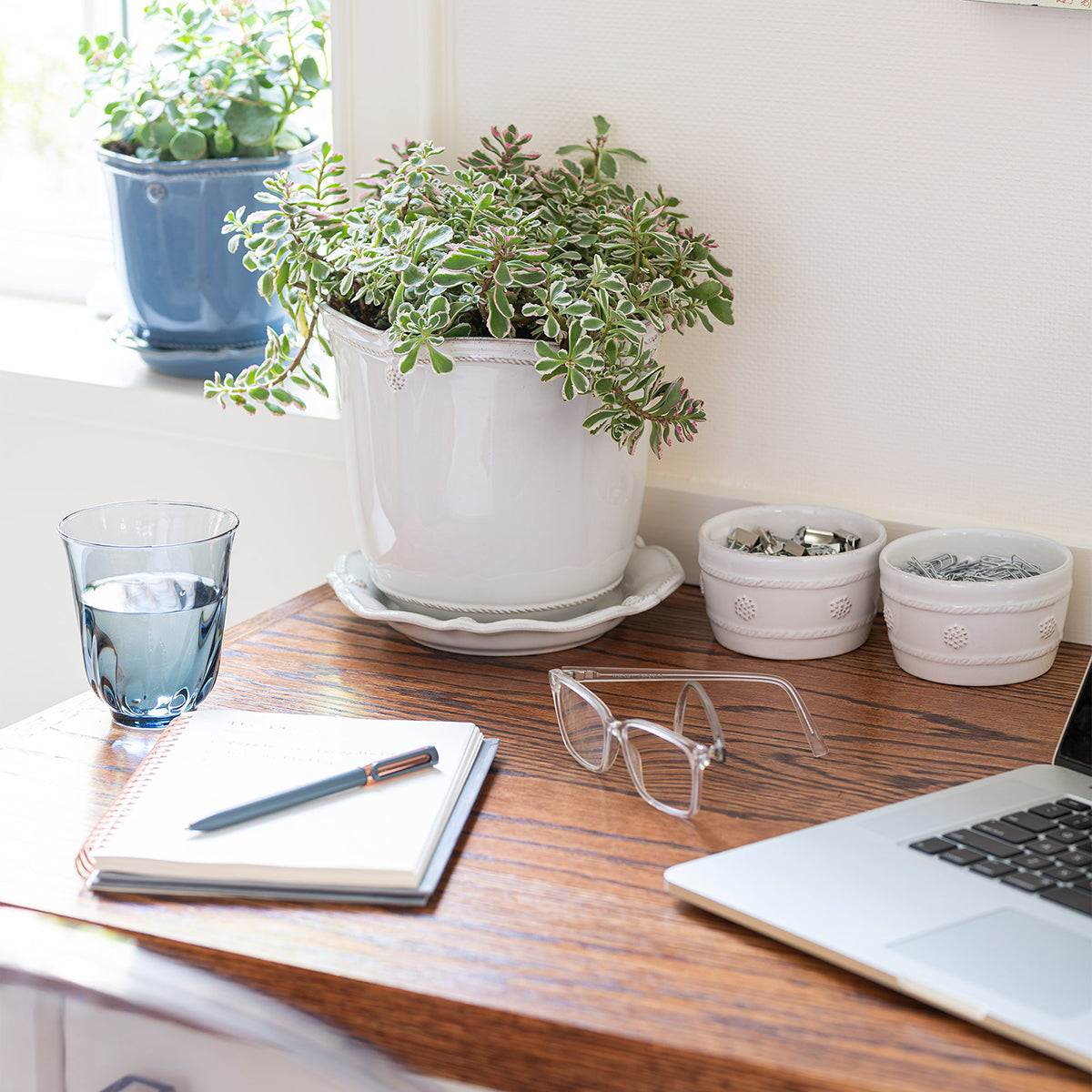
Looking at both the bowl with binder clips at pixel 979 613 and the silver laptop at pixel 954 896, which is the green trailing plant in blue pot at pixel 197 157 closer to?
the bowl with binder clips at pixel 979 613

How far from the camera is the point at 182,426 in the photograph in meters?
1.24

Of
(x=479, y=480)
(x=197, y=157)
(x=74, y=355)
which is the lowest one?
(x=74, y=355)

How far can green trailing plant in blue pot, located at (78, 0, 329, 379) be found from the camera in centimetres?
121

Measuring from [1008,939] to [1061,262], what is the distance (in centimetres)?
54

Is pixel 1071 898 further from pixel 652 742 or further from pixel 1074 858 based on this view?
pixel 652 742

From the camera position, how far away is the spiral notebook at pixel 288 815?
1.93 feet

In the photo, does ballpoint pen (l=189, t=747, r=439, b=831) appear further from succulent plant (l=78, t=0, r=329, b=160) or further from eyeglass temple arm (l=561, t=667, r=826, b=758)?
succulent plant (l=78, t=0, r=329, b=160)

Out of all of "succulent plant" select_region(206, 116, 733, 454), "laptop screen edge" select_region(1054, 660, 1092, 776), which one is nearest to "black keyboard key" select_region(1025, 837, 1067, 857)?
"laptop screen edge" select_region(1054, 660, 1092, 776)

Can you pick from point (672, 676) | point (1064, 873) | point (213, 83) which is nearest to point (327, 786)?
point (672, 676)

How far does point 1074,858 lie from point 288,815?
0.40m

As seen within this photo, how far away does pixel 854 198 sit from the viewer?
0.92 m

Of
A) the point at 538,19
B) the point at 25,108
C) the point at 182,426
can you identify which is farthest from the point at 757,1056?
the point at 25,108

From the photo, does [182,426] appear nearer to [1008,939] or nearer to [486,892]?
[486,892]

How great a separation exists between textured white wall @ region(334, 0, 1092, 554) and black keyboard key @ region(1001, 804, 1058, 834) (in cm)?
35
